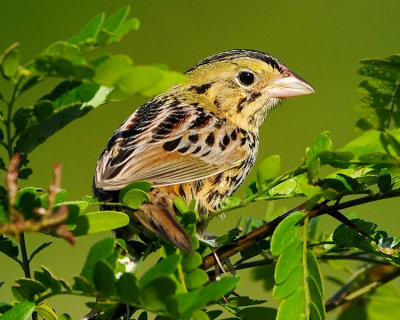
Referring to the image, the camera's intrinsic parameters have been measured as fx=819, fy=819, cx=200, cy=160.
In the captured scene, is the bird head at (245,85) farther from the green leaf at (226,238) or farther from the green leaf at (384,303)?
the green leaf at (226,238)

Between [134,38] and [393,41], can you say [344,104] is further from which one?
[134,38]

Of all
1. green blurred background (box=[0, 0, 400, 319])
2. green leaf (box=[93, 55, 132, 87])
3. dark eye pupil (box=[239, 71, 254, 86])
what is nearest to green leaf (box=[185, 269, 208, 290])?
green leaf (box=[93, 55, 132, 87])

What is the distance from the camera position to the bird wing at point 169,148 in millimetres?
2016

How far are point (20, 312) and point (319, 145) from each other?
0.55 metres

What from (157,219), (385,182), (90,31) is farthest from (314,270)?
(90,31)

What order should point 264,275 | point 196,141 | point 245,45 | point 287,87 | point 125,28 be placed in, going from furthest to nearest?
point 245,45 → point 287,87 → point 196,141 → point 264,275 → point 125,28

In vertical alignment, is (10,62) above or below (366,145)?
above

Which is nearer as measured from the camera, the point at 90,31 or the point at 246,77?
the point at 90,31

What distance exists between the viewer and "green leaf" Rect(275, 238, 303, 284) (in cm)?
137

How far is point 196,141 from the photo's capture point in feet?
7.77

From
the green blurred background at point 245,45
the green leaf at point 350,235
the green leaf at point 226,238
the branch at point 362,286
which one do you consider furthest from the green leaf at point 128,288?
the green blurred background at point 245,45

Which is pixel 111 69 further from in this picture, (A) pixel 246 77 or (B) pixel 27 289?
(A) pixel 246 77

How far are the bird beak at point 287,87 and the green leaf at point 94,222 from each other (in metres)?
1.59

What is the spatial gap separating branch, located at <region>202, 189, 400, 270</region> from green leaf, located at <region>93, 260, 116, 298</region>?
38 cm
